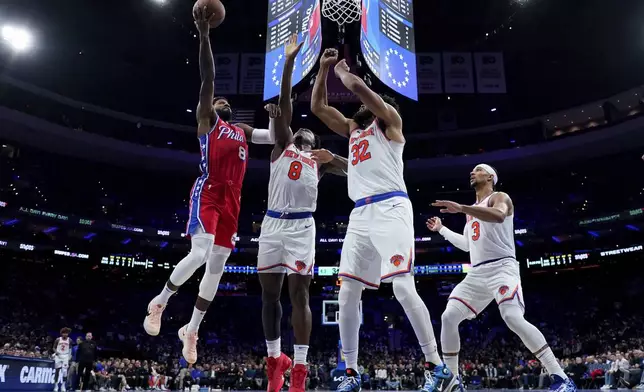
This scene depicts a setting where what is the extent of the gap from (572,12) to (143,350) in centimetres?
2630

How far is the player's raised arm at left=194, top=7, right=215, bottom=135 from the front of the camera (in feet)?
16.8

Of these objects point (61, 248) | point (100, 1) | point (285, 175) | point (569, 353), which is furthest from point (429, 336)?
point (61, 248)

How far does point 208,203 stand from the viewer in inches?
208

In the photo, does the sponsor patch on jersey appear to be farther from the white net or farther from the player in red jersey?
the white net

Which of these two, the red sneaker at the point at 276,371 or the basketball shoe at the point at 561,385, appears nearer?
the basketball shoe at the point at 561,385

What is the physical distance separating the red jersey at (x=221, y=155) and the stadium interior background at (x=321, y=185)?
→ 47.9 ft

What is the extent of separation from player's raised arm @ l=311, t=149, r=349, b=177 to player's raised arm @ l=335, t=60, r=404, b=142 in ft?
1.84

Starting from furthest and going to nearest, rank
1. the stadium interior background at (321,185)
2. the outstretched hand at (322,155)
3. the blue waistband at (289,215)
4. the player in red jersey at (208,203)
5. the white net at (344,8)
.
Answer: the stadium interior background at (321,185), the white net at (344,8), the blue waistband at (289,215), the player in red jersey at (208,203), the outstretched hand at (322,155)

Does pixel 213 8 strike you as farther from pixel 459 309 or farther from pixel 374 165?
pixel 459 309

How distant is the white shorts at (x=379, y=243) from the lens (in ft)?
Result: 13.5

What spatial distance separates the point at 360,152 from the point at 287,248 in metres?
1.26

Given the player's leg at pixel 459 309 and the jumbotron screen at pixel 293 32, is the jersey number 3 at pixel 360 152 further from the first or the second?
the jumbotron screen at pixel 293 32

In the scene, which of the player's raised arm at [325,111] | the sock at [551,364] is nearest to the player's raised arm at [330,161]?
the player's raised arm at [325,111]

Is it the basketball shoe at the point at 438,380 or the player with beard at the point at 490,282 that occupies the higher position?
the player with beard at the point at 490,282
